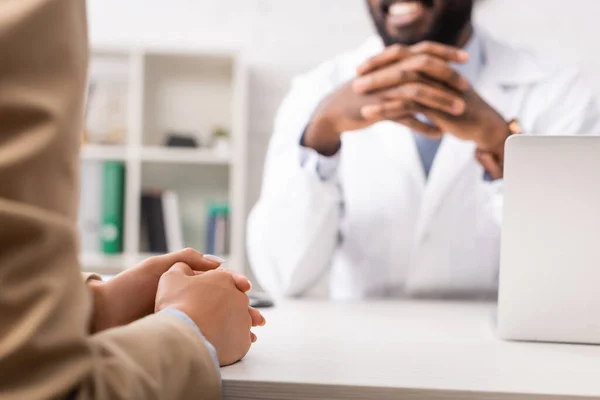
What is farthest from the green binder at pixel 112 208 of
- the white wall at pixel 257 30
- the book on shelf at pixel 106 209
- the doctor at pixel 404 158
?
the doctor at pixel 404 158

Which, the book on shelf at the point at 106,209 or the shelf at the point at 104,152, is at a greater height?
the shelf at the point at 104,152

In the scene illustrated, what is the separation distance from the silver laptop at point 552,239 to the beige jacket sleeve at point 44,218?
609 millimetres

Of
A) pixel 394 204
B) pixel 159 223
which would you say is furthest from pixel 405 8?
pixel 159 223

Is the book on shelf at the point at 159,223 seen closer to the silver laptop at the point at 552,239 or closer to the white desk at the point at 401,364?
the white desk at the point at 401,364

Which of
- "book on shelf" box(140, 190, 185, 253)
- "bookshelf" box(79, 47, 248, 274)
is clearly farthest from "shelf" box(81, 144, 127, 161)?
"book on shelf" box(140, 190, 185, 253)

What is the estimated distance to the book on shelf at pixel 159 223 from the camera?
9.50 feet

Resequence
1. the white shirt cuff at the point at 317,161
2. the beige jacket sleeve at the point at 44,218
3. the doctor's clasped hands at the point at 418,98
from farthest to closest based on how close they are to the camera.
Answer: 1. the white shirt cuff at the point at 317,161
2. the doctor's clasped hands at the point at 418,98
3. the beige jacket sleeve at the point at 44,218

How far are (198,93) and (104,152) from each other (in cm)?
56

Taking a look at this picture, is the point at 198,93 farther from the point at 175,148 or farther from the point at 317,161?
the point at 317,161

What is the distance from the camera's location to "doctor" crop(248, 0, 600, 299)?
1.59 m

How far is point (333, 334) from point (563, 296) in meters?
0.35

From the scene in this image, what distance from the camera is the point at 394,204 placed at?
2020mm

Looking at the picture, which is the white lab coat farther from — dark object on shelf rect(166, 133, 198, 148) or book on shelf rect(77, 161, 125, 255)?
book on shelf rect(77, 161, 125, 255)

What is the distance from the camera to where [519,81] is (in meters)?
2.12
